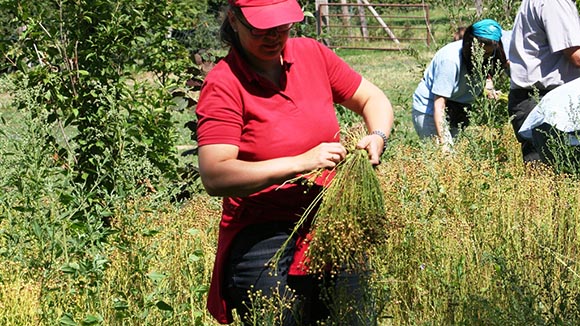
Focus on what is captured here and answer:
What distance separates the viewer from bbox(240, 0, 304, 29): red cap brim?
3.52m

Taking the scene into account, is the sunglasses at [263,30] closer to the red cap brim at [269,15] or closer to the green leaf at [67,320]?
the red cap brim at [269,15]

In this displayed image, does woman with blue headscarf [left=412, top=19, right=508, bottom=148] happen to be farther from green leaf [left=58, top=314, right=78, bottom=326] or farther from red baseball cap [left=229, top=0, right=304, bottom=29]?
green leaf [left=58, top=314, right=78, bottom=326]

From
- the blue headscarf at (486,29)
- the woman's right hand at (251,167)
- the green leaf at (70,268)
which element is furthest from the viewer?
the blue headscarf at (486,29)

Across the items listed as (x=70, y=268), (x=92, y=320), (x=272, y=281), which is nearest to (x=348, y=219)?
(x=272, y=281)

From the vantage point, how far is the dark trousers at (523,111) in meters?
6.81

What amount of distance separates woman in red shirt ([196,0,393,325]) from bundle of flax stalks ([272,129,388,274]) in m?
0.08

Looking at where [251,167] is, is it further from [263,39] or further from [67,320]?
[67,320]

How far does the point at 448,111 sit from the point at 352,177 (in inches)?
169

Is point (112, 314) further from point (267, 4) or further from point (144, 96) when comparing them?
point (144, 96)

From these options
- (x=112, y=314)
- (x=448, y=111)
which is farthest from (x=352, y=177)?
(x=448, y=111)

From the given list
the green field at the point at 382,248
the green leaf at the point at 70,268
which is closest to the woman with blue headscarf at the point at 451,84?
the green field at the point at 382,248

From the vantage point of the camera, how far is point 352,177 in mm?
3582

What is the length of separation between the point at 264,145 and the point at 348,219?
0.39 meters

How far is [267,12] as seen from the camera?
3531mm
